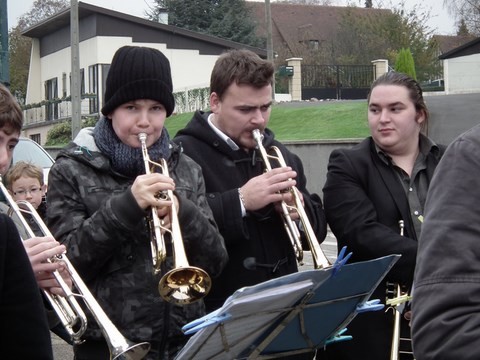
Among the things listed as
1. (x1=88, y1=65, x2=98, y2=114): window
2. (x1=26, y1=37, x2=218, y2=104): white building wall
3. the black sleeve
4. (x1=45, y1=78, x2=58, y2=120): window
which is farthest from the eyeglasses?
(x1=45, y1=78, x2=58, y2=120): window

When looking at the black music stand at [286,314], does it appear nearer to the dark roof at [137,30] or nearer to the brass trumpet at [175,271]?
the brass trumpet at [175,271]

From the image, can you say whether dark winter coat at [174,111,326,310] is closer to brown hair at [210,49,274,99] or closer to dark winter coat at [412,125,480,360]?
brown hair at [210,49,274,99]

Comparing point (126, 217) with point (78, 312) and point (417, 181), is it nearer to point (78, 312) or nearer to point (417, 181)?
point (78, 312)

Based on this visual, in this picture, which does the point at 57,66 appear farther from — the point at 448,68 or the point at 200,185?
the point at 200,185

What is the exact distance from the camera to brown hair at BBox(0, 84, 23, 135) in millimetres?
2441

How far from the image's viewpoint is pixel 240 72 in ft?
12.5

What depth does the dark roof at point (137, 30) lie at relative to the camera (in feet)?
120

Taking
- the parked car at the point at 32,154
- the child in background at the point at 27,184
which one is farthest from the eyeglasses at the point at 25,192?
the parked car at the point at 32,154

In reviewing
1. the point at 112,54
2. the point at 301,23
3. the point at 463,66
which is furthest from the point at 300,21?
the point at 112,54

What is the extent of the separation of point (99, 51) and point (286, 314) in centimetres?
3490

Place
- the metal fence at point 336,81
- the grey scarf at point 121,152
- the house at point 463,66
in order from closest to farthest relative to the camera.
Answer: the grey scarf at point 121,152
the house at point 463,66
the metal fence at point 336,81

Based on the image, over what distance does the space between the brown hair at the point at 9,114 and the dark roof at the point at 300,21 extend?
2064 inches

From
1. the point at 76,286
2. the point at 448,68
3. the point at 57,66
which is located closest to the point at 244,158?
the point at 76,286

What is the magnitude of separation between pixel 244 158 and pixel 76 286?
123 centimetres
